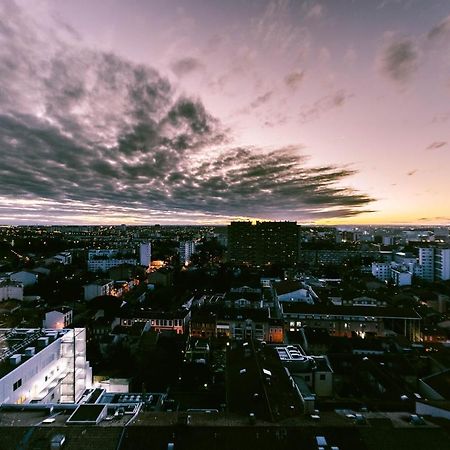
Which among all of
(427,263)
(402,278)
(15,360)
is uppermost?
(15,360)

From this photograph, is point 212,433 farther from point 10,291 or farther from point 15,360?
point 10,291

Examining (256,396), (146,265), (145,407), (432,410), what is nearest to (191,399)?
(145,407)

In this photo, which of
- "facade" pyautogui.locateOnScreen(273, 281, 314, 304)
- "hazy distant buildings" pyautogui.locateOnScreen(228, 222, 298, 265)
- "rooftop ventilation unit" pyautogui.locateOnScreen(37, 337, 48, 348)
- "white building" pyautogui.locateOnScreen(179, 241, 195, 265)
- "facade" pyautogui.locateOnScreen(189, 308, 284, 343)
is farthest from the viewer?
"white building" pyautogui.locateOnScreen(179, 241, 195, 265)

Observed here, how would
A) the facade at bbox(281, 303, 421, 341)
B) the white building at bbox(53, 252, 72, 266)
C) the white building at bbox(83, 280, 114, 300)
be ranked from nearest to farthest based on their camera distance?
the facade at bbox(281, 303, 421, 341) < the white building at bbox(83, 280, 114, 300) < the white building at bbox(53, 252, 72, 266)

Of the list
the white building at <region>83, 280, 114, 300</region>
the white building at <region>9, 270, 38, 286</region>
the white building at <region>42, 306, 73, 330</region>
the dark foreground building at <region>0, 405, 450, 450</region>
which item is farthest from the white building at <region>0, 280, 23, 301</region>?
the dark foreground building at <region>0, 405, 450, 450</region>

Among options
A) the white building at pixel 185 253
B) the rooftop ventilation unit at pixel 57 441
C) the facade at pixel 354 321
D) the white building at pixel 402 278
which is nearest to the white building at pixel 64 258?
the white building at pixel 185 253

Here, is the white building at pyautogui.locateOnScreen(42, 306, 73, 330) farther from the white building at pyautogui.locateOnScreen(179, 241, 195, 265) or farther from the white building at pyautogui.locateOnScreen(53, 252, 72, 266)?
the white building at pyautogui.locateOnScreen(179, 241, 195, 265)

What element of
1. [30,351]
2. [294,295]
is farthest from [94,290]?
[30,351]
